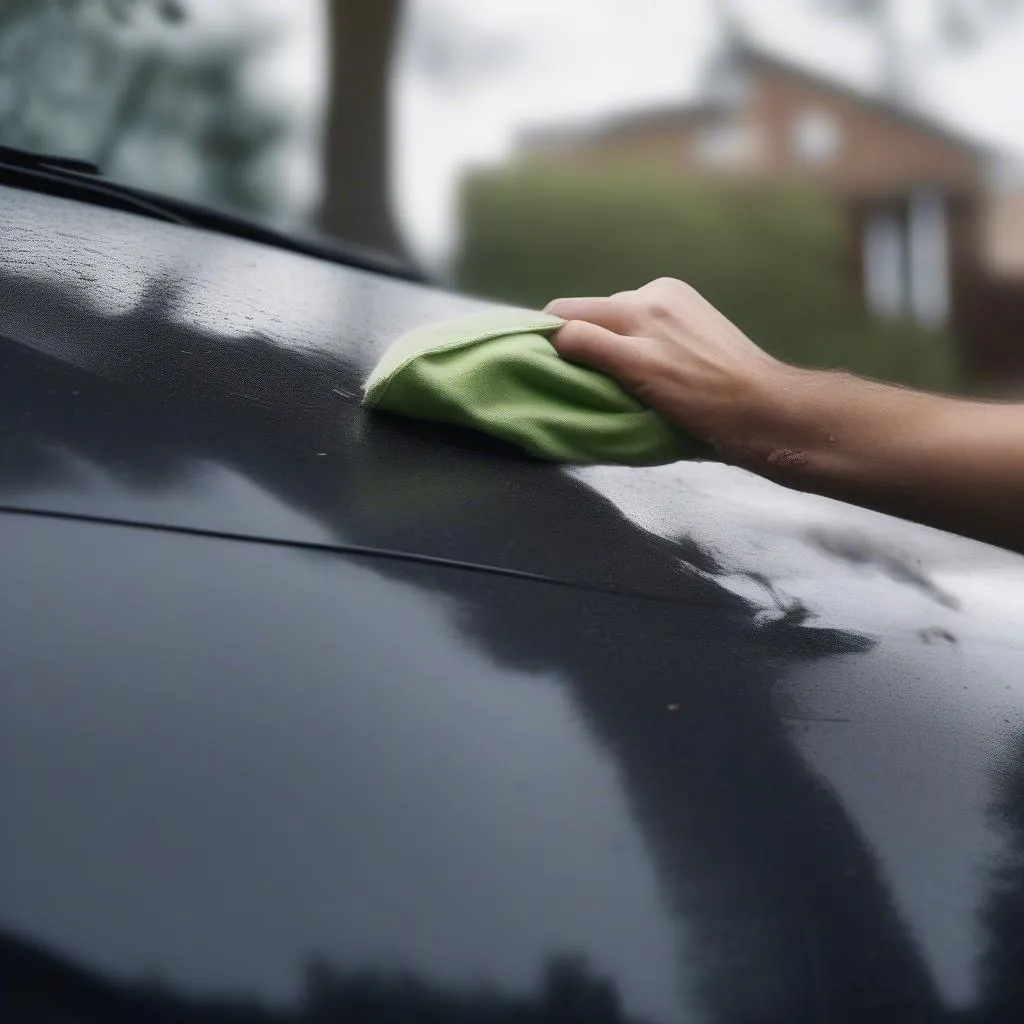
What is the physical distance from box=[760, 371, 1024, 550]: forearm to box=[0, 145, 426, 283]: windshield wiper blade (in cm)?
89

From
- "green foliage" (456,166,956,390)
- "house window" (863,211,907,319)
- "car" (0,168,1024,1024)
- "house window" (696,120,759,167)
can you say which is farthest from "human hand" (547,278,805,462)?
"house window" (696,120,759,167)

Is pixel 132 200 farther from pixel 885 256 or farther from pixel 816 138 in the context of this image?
pixel 816 138

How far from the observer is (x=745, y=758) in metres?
0.94

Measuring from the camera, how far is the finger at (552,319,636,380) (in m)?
1.28

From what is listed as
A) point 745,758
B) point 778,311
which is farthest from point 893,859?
point 778,311

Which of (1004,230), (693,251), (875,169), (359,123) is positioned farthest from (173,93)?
(875,169)

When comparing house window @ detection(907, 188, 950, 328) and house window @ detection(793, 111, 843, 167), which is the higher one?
house window @ detection(793, 111, 843, 167)

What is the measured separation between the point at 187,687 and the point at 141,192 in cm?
120

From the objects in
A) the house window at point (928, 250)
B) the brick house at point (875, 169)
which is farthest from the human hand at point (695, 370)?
the house window at point (928, 250)

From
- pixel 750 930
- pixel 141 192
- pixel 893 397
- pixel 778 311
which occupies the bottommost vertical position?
pixel 778 311

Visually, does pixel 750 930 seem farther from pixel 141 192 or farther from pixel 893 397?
pixel 141 192

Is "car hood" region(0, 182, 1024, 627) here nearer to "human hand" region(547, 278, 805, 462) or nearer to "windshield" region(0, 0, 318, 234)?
"human hand" region(547, 278, 805, 462)

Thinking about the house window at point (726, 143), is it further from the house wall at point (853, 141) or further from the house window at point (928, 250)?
the house window at point (928, 250)

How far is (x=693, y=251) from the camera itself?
1574 cm
